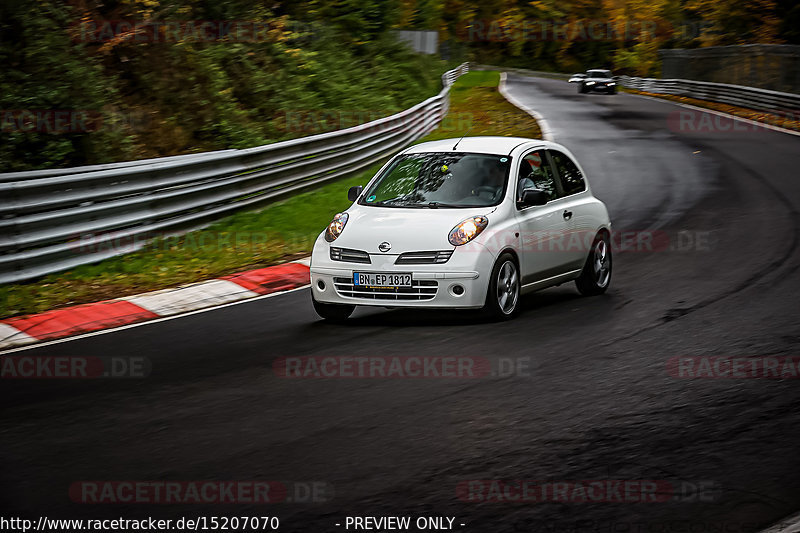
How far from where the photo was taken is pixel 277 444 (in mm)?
5996

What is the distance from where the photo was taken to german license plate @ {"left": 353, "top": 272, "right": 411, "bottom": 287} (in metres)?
9.20

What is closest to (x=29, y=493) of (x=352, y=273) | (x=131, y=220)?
(x=352, y=273)

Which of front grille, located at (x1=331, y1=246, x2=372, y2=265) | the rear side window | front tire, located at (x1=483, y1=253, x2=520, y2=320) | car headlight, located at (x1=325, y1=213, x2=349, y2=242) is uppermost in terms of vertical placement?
the rear side window

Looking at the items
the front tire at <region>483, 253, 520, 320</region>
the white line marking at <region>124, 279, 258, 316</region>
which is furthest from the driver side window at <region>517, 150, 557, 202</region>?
the white line marking at <region>124, 279, 258, 316</region>

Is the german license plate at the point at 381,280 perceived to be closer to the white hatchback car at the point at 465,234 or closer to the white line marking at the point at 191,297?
the white hatchback car at the point at 465,234

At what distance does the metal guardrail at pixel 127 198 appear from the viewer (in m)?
11.4

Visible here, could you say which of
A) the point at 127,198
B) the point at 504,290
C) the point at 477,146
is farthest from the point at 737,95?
the point at 504,290

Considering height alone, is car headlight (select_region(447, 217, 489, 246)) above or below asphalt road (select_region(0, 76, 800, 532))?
above

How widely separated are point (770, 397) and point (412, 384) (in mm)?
2452

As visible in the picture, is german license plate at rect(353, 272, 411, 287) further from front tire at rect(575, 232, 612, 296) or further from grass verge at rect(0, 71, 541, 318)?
grass verge at rect(0, 71, 541, 318)

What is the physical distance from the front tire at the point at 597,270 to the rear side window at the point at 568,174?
597mm

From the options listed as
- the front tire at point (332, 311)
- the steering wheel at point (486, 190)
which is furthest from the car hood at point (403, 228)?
the front tire at point (332, 311)

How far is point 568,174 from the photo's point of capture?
11016 mm

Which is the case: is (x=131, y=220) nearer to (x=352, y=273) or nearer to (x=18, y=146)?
(x=18, y=146)
